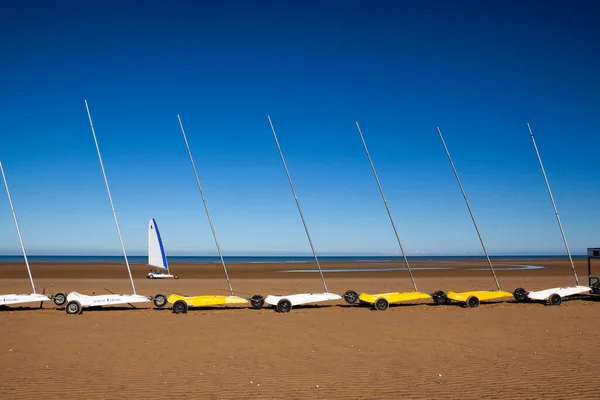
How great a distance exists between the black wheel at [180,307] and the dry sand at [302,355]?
537mm

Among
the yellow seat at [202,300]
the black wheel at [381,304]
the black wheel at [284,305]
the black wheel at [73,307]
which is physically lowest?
the black wheel at [381,304]

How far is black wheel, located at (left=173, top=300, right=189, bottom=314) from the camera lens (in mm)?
16562

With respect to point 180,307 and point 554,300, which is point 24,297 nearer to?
point 180,307

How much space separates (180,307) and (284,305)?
12.3ft

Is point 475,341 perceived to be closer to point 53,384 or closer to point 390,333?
point 390,333

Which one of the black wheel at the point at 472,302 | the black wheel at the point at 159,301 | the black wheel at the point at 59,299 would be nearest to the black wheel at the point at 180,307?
the black wheel at the point at 159,301

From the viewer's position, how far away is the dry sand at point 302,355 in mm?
7531

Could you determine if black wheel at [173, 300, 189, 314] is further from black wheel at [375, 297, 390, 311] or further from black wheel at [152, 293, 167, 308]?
black wheel at [375, 297, 390, 311]

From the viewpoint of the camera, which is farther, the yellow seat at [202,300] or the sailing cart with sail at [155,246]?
the sailing cart with sail at [155,246]

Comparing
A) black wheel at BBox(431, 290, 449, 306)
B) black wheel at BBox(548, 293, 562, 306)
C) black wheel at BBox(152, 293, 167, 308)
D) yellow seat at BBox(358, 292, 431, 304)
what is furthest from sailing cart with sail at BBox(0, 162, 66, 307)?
black wheel at BBox(548, 293, 562, 306)

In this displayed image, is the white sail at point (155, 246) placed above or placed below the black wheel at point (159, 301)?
above

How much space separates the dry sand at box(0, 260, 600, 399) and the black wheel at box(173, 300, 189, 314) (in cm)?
54

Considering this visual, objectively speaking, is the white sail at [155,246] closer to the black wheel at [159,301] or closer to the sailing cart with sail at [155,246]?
the sailing cart with sail at [155,246]

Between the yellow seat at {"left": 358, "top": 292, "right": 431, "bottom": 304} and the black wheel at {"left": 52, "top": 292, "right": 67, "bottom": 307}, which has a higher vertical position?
the black wheel at {"left": 52, "top": 292, "right": 67, "bottom": 307}
